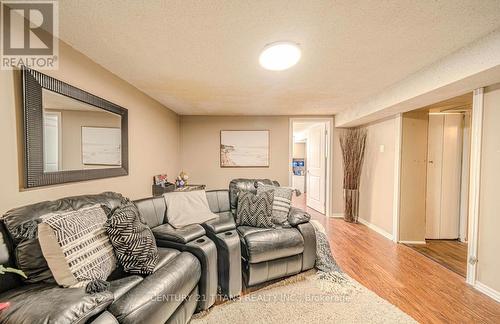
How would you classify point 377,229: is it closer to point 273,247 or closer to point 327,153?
point 327,153

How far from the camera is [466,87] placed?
1.88 meters

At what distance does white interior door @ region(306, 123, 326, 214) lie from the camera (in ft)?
14.6

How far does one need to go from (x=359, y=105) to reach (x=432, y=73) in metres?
1.34

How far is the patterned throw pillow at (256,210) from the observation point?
7.33ft

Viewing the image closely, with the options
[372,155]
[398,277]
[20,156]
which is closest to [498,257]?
[398,277]

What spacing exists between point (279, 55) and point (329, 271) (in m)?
2.29

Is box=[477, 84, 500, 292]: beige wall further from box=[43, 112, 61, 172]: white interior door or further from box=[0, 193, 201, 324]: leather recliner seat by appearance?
box=[43, 112, 61, 172]: white interior door

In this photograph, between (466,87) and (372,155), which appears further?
(372,155)

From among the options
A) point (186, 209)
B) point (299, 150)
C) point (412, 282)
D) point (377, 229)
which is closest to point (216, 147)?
point (186, 209)

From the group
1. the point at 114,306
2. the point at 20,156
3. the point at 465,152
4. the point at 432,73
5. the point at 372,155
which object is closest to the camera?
the point at 114,306

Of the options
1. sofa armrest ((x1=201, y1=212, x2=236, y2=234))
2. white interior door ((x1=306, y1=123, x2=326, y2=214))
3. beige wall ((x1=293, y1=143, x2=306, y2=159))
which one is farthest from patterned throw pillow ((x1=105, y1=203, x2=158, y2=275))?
beige wall ((x1=293, y1=143, x2=306, y2=159))

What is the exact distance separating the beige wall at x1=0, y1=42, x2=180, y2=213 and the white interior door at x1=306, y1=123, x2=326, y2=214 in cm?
323

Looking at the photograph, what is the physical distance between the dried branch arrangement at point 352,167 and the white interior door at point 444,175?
3.28 ft

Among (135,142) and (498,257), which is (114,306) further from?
(498,257)
